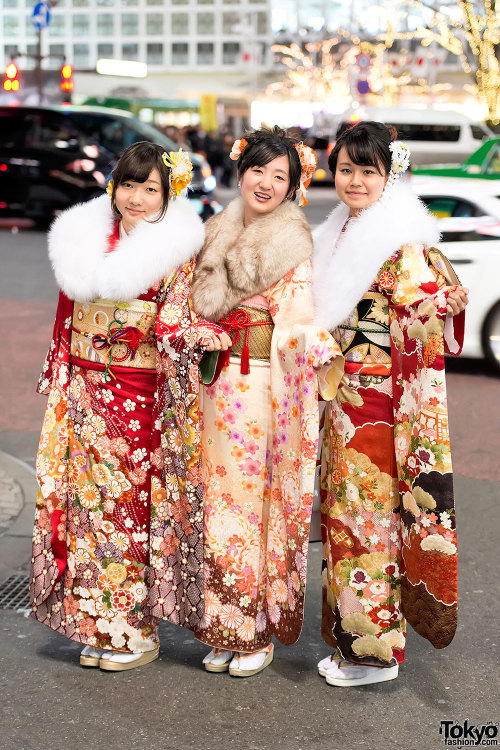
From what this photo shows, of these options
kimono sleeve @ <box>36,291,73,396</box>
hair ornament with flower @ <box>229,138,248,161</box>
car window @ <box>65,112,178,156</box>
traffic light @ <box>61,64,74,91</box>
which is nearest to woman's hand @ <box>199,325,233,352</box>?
kimono sleeve @ <box>36,291,73,396</box>

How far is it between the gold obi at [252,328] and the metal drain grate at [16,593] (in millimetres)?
1394

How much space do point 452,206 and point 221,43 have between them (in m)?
71.6

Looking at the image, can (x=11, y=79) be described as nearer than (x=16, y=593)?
No

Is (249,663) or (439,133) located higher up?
(439,133)

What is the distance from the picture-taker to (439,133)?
2670 centimetres

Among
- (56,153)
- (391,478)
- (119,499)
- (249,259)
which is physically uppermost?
(56,153)

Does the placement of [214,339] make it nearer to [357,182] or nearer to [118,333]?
[118,333]

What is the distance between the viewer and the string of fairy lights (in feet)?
55.7

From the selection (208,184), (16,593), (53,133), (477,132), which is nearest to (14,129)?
(53,133)

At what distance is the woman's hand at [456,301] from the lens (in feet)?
9.49

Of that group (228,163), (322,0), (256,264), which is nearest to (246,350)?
(256,264)

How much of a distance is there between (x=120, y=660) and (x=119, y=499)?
533 millimetres

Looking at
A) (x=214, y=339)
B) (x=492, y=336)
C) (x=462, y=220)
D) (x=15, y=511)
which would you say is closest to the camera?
(x=214, y=339)

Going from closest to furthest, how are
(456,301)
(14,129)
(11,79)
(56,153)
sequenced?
(456,301), (56,153), (14,129), (11,79)
